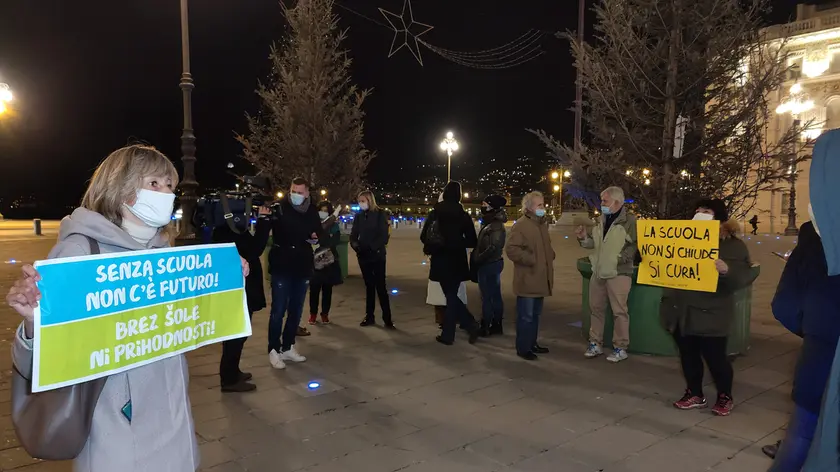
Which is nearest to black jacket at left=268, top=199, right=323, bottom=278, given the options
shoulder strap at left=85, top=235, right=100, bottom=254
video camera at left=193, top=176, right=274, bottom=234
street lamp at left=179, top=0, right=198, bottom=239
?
video camera at left=193, top=176, right=274, bottom=234

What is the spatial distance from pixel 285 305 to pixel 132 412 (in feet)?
12.3

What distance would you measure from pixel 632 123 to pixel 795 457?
4.73m

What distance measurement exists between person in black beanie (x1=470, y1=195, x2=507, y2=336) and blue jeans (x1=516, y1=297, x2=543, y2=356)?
1039 millimetres

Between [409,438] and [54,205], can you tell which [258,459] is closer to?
[409,438]

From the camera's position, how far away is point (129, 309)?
216cm

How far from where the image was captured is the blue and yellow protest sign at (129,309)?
1859mm

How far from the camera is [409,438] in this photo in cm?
412

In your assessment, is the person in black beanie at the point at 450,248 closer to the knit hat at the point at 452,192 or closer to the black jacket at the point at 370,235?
the knit hat at the point at 452,192

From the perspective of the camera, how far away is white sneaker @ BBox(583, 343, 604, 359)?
244 inches

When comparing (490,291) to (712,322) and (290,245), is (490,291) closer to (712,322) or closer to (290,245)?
(290,245)

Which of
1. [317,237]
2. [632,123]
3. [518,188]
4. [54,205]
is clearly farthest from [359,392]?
[518,188]

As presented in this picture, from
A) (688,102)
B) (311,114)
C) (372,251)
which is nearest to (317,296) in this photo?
(372,251)

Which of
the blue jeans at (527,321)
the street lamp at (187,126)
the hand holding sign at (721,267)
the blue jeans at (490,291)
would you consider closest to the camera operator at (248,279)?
the blue jeans at (527,321)

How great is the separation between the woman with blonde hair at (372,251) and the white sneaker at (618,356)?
118 inches
